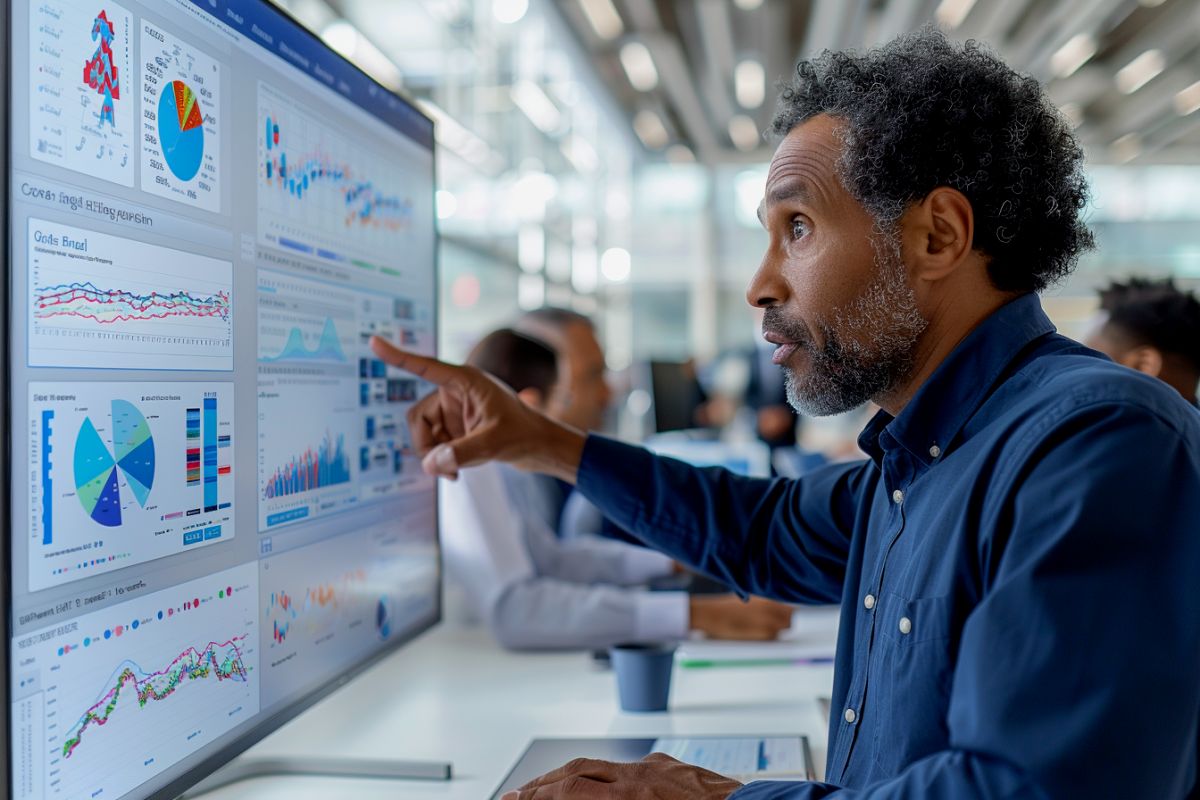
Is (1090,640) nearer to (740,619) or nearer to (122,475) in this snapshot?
(122,475)

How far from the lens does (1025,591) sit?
2.33 ft

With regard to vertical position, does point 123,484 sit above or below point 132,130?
below

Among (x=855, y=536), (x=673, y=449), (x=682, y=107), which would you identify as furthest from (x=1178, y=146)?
(x=855, y=536)

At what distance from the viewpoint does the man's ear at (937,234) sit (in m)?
1.04

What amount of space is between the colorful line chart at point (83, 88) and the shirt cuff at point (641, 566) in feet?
5.70

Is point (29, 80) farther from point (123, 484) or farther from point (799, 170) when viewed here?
point (799, 170)

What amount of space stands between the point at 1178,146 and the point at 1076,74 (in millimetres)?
2888

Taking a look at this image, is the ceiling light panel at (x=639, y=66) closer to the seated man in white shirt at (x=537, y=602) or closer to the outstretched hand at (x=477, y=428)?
the seated man in white shirt at (x=537, y=602)

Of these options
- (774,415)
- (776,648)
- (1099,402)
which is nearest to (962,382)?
(1099,402)

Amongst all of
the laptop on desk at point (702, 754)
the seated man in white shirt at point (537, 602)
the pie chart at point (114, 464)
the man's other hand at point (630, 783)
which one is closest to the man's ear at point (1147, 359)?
the seated man in white shirt at point (537, 602)

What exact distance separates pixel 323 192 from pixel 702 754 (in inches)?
31.4

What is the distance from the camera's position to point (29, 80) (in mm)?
720

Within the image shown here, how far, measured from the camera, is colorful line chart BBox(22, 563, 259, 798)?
2.47ft

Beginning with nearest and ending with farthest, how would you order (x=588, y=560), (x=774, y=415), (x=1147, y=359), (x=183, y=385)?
(x=183, y=385), (x=1147, y=359), (x=588, y=560), (x=774, y=415)
